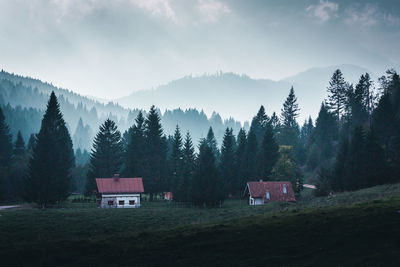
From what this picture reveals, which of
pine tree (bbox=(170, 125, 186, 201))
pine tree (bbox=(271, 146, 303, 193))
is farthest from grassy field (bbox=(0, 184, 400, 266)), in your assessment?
pine tree (bbox=(271, 146, 303, 193))

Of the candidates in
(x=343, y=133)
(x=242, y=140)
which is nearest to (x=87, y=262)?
(x=242, y=140)

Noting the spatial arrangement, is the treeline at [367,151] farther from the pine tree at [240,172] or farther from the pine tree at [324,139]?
the pine tree at [240,172]

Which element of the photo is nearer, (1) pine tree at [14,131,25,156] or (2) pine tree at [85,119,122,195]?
(2) pine tree at [85,119,122,195]

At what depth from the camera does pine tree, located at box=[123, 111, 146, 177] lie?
3221 inches

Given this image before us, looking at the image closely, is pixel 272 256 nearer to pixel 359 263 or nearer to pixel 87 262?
pixel 359 263

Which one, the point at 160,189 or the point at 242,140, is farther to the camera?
the point at 242,140

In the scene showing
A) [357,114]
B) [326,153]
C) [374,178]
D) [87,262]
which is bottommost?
[87,262]

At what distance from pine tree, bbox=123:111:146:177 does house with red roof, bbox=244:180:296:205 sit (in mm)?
27124

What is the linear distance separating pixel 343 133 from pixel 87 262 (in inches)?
3314

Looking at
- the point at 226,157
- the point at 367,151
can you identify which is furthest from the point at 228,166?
the point at 367,151

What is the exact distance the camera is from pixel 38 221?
38656mm

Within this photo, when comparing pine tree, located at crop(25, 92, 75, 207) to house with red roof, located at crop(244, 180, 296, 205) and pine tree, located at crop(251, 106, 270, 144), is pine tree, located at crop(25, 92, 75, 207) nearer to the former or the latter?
house with red roof, located at crop(244, 180, 296, 205)

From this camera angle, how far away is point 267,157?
86875mm

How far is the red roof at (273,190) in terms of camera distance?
6669cm
